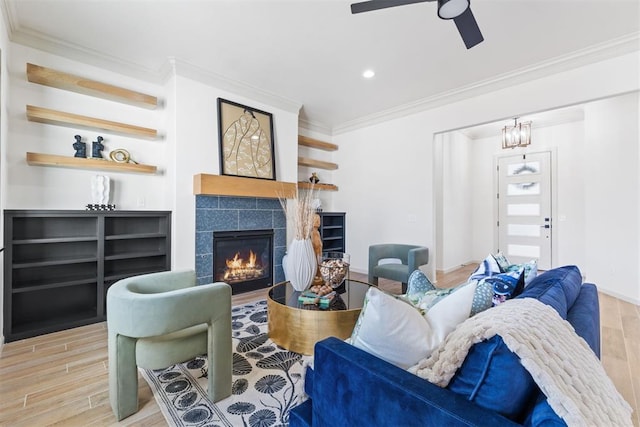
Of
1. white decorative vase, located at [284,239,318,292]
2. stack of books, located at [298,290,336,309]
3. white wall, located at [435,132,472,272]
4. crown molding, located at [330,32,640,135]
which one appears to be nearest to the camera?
stack of books, located at [298,290,336,309]

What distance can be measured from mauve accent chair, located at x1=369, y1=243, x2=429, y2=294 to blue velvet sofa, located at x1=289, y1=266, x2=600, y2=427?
8.17ft

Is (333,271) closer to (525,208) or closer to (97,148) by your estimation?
(97,148)

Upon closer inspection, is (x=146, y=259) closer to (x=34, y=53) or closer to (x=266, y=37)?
(x=34, y=53)

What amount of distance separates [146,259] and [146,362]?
2.11 m

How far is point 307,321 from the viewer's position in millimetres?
2045

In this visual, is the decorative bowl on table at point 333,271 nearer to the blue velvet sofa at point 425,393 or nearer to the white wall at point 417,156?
the blue velvet sofa at point 425,393

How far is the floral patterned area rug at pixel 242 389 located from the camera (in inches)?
59.4

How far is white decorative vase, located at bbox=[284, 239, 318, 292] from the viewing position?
2.39 metres

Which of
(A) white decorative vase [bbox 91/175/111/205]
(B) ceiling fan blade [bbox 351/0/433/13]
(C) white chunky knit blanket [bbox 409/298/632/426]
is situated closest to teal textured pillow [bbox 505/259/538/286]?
(C) white chunky knit blanket [bbox 409/298/632/426]

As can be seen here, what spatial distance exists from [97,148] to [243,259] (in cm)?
206

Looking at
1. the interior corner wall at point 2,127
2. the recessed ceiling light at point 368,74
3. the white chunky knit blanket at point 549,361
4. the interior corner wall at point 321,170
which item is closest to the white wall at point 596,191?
the interior corner wall at point 321,170

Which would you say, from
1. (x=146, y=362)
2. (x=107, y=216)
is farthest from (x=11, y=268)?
(x=146, y=362)

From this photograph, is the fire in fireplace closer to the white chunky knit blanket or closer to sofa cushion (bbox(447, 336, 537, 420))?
the white chunky knit blanket

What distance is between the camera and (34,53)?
2.74m
